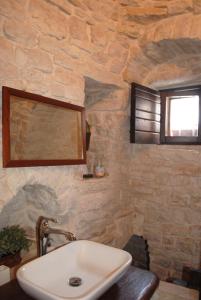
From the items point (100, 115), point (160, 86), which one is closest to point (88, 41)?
point (100, 115)

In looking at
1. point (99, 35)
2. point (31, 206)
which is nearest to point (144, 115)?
point (99, 35)

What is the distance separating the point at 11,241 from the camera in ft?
4.11

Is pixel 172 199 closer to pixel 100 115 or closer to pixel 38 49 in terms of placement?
pixel 100 115

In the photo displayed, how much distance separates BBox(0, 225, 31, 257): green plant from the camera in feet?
4.04

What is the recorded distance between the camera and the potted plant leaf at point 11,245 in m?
1.21

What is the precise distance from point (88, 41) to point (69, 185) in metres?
1.00

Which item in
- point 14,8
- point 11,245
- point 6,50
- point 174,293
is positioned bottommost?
point 174,293

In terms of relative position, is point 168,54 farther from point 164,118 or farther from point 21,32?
point 21,32

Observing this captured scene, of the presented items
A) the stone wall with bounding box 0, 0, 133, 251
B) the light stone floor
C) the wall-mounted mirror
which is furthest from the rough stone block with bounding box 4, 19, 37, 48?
the light stone floor

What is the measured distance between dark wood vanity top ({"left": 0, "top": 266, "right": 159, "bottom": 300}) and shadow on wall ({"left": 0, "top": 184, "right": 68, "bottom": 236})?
1.65ft

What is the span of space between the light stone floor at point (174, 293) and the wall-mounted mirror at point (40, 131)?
→ 1.20 meters

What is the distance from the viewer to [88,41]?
5.72ft

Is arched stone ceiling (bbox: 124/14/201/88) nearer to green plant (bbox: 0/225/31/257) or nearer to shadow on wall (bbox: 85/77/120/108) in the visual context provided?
shadow on wall (bbox: 85/77/120/108)

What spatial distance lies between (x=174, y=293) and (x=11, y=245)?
4.53 ft
